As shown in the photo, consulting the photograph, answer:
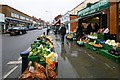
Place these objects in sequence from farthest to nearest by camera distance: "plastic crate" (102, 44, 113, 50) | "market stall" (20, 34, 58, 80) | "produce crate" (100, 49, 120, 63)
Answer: "plastic crate" (102, 44, 113, 50) < "produce crate" (100, 49, 120, 63) < "market stall" (20, 34, 58, 80)

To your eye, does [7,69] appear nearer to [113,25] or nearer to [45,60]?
[45,60]

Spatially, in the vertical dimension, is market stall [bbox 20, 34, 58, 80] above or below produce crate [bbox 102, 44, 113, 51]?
below

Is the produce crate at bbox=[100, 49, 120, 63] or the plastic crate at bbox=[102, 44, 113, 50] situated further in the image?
the plastic crate at bbox=[102, 44, 113, 50]

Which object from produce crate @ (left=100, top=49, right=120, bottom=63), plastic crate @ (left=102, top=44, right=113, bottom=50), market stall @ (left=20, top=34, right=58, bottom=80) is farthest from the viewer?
plastic crate @ (left=102, top=44, right=113, bottom=50)

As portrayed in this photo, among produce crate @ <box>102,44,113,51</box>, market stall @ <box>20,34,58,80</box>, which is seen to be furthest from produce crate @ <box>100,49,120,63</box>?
market stall @ <box>20,34,58,80</box>

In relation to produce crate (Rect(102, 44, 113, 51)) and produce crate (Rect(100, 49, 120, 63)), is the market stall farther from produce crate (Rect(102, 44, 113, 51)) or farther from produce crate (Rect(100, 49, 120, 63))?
produce crate (Rect(102, 44, 113, 51))

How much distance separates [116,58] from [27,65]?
449cm

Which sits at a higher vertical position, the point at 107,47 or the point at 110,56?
the point at 107,47

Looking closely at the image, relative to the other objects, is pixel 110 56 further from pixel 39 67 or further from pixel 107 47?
pixel 39 67

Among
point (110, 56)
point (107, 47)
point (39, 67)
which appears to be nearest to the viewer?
point (39, 67)

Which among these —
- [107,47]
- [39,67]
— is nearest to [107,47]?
[107,47]

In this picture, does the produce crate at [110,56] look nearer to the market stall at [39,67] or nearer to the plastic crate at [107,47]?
the plastic crate at [107,47]

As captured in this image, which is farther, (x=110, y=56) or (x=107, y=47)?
(x=107, y=47)

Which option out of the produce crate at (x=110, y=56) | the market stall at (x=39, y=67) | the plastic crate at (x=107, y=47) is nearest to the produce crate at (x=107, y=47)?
the plastic crate at (x=107, y=47)
